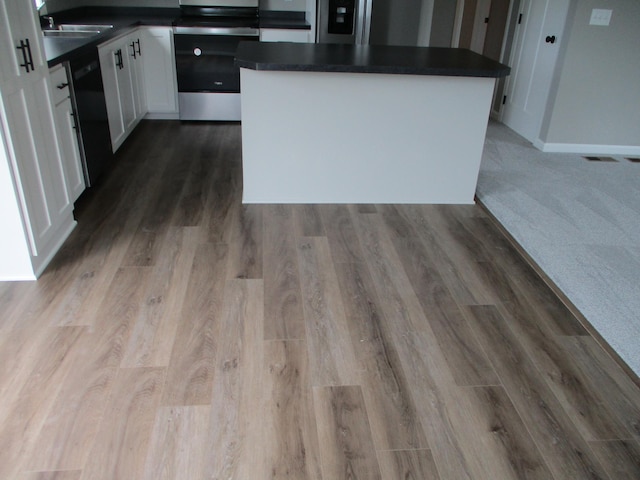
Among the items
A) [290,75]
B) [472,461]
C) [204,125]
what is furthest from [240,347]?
[204,125]

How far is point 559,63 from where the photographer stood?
14.2 feet

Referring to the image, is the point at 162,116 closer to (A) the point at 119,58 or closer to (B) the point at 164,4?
(A) the point at 119,58

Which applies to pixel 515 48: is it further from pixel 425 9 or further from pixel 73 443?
pixel 73 443

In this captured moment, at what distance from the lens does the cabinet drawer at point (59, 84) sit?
2.73 m

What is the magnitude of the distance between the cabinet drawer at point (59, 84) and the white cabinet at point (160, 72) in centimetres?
196

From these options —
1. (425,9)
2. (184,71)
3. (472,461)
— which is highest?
(425,9)

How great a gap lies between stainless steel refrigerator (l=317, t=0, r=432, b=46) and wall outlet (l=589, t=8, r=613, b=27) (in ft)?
6.23

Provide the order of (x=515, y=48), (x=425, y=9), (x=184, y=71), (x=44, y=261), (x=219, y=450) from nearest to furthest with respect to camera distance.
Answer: (x=219, y=450)
(x=44, y=261)
(x=184, y=71)
(x=515, y=48)
(x=425, y=9)

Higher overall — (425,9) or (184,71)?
(425,9)

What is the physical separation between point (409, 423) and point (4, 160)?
194 cm

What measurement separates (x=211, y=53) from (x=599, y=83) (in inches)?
132

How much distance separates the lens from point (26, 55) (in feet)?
7.57

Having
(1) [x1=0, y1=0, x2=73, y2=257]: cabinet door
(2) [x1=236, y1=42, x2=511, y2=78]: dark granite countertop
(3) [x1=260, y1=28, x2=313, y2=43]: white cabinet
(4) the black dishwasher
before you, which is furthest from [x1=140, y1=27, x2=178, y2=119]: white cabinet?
(1) [x1=0, y1=0, x2=73, y2=257]: cabinet door

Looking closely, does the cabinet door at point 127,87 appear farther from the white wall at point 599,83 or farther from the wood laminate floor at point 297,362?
the white wall at point 599,83
